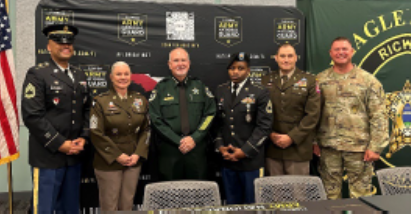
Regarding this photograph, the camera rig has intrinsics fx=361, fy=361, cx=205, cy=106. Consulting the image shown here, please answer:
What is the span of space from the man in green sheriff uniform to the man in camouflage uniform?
1159 mm

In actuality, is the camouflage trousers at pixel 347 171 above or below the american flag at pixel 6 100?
below

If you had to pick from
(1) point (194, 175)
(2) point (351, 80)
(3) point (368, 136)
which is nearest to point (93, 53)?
(1) point (194, 175)

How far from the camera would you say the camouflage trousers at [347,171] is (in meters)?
3.38

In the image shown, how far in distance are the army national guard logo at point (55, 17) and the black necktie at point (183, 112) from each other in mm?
1307

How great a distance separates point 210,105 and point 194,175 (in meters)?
0.64

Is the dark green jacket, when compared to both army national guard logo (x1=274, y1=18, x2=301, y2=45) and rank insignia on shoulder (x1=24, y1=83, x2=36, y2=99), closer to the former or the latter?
army national guard logo (x1=274, y1=18, x2=301, y2=45)

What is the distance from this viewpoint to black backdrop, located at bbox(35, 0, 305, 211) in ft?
11.7

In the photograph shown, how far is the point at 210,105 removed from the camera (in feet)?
10.6

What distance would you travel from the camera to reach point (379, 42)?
4.10 metres

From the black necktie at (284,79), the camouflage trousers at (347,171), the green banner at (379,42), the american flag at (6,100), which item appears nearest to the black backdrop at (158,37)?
the green banner at (379,42)

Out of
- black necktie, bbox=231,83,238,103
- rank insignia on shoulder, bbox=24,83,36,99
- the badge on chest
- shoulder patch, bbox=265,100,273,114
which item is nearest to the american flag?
rank insignia on shoulder, bbox=24,83,36,99

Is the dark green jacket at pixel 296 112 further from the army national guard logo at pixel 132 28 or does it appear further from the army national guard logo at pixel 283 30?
the army national guard logo at pixel 132 28

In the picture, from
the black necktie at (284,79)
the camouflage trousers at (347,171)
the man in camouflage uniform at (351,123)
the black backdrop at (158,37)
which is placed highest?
the black backdrop at (158,37)

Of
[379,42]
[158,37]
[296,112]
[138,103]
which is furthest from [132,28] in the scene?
[379,42]
